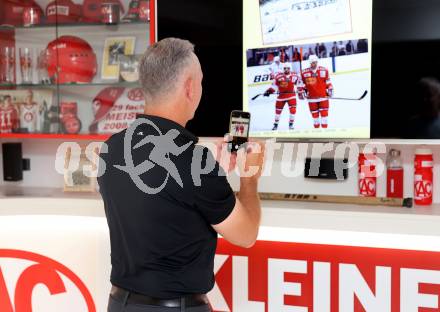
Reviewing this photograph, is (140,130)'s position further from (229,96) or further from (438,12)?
(438,12)

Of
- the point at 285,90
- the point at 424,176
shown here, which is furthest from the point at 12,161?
the point at 424,176

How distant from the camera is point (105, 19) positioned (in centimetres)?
308

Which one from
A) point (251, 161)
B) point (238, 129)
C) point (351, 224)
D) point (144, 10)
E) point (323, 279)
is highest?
point (144, 10)

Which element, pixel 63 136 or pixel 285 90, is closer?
pixel 285 90

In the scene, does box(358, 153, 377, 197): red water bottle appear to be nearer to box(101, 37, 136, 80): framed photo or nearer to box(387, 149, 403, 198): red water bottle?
box(387, 149, 403, 198): red water bottle

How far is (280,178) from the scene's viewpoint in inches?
115

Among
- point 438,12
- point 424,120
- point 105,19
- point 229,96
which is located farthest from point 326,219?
point 105,19

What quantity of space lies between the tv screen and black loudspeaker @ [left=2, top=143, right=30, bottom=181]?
153cm

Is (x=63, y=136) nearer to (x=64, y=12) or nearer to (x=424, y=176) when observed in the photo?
(x=64, y=12)

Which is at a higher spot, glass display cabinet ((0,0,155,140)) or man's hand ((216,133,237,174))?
glass display cabinet ((0,0,155,140))

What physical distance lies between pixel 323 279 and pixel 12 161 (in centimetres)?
203

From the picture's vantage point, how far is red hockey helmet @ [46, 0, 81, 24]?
312 cm

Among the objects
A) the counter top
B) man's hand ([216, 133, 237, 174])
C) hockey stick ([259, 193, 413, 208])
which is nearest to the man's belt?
man's hand ([216, 133, 237, 174])

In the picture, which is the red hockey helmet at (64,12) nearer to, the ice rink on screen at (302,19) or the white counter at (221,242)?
the white counter at (221,242)
